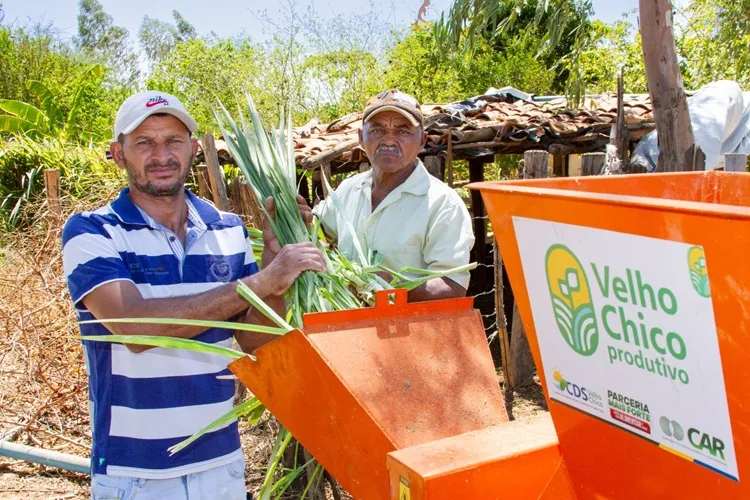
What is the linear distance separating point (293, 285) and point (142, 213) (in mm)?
505

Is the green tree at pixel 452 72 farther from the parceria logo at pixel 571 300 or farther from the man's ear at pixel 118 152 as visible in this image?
the parceria logo at pixel 571 300

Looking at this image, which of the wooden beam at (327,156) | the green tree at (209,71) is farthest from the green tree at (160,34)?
the wooden beam at (327,156)

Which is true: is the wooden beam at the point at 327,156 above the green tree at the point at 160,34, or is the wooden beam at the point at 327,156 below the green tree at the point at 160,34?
below

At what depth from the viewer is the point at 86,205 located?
19.1ft

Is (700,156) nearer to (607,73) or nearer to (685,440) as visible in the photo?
(685,440)

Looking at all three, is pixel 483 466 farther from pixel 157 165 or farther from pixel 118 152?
pixel 118 152

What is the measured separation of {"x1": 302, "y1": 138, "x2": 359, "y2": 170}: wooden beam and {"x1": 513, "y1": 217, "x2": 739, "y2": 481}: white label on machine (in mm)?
3694

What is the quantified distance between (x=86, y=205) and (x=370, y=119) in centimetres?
389

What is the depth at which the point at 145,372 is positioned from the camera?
2039mm

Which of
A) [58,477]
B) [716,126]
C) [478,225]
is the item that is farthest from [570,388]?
[478,225]

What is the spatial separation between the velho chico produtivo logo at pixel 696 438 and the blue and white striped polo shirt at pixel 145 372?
A: 1337mm

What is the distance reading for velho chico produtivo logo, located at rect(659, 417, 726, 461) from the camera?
1153mm

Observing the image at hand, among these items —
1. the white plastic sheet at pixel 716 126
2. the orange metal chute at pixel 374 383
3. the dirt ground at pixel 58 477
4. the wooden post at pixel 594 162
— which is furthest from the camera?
the white plastic sheet at pixel 716 126

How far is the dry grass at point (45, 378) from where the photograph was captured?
455 cm
